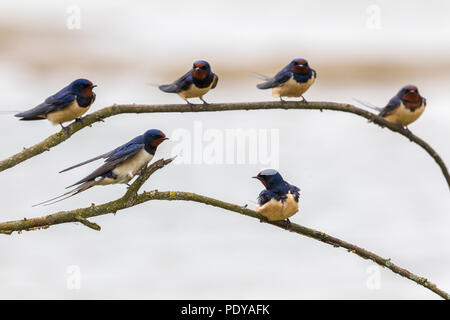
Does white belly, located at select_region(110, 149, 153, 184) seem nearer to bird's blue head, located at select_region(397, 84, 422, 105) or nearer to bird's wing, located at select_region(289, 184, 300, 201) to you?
bird's wing, located at select_region(289, 184, 300, 201)

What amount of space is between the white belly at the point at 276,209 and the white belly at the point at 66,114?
585mm

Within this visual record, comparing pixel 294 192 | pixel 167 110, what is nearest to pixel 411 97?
pixel 294 192

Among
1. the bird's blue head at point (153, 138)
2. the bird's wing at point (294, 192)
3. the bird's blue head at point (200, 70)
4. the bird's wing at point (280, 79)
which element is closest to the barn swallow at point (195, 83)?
the bird's blue head at point (200, 70)

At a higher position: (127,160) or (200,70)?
(200,70)

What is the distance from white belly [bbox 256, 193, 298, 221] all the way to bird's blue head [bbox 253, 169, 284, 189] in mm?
101

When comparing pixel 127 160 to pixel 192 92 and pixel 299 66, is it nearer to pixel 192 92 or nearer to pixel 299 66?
pixel 192 92

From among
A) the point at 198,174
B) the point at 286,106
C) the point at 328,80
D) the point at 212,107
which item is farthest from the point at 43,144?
the point at 328,80

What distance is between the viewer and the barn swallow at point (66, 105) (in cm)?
207

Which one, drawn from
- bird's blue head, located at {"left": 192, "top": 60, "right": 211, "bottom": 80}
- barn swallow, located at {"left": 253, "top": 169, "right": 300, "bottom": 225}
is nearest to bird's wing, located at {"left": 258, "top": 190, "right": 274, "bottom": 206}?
barn swallow, located at {"left": 253, "top": 169, "right": 300, "bottom": 225}

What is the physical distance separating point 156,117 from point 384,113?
8.09 metres

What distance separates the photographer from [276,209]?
2.15 meters

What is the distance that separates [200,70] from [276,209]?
61 cm

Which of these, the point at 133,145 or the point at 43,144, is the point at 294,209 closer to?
the point at 133,145

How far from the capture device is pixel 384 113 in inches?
89.7
